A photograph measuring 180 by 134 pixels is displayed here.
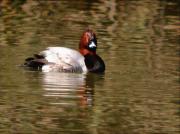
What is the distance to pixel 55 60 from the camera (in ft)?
50.6

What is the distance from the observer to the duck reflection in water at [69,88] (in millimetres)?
12875

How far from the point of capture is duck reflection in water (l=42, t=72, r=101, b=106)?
42.2 feet

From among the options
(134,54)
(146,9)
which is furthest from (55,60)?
(146,9)

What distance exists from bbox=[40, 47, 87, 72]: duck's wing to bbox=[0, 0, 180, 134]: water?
26 centimetres

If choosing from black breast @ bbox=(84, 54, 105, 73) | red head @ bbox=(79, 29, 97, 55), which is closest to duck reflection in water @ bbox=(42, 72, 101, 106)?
black breast @ bbox=(84, 54, 105, 73)

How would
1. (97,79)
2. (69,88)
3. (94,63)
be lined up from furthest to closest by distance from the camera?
1. (94,63)
2. (97,79)
3. (69,88)

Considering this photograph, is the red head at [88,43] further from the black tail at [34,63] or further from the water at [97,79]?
the black tail at [34,63]

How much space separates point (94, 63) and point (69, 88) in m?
1.84

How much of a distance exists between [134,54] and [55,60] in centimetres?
209

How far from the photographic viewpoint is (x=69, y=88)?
13.8 meters

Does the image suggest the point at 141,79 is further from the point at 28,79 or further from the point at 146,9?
the point at 146,9

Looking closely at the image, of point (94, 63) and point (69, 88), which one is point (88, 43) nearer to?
point (94, 63)

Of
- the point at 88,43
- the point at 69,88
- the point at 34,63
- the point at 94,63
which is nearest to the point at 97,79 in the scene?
the point at 94,63

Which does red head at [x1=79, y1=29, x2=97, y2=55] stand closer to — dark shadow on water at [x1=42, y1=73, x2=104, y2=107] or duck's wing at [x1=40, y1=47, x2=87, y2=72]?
duck's wing at [x1=40, y1=47, x2=87, y2=72]
